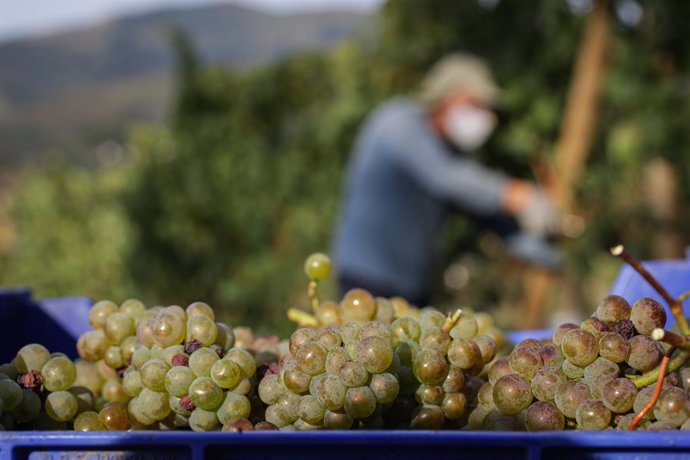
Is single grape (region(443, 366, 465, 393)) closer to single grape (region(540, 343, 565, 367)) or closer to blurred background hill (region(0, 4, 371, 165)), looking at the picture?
single grape (region(540, 343, 565, 367))

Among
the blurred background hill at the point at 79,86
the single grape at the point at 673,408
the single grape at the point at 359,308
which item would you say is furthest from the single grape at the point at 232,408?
the blurred background hill at the point at 79,86

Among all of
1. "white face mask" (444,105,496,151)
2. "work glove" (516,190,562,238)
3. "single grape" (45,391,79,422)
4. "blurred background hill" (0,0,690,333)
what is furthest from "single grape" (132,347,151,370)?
"blurred background hill" (0,0,690,333)

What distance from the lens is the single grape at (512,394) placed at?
1182 millimetres

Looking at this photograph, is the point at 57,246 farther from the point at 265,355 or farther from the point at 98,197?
the point at 265,355

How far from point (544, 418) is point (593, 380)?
0.08 meters

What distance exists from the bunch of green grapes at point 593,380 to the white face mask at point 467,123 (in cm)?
298

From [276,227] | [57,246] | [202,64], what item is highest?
[202,64]

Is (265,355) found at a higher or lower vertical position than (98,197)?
higher

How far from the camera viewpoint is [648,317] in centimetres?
118

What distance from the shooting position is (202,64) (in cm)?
583

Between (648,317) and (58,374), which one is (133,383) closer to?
(58,374)

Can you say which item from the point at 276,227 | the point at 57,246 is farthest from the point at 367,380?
the point at 57,246

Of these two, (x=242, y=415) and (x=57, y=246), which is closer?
(x=242, y=415)

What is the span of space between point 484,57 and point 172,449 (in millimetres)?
3994
